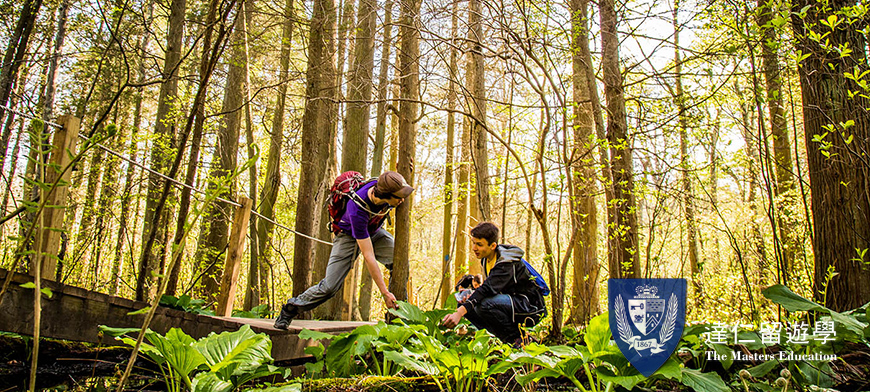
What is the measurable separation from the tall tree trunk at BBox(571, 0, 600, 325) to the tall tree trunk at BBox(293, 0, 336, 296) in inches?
128

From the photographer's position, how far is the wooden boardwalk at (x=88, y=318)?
304 centimetres

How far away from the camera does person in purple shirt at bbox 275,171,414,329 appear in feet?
11.8

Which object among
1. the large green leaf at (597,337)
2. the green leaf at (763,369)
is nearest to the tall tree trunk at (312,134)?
the large green leaf at (597,337)

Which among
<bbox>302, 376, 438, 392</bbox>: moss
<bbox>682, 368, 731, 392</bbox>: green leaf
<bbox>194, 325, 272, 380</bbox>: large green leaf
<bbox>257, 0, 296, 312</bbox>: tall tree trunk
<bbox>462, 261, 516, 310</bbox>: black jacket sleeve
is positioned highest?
<bbox>257, 0, 296, 312</bbox>: tall tree trunk

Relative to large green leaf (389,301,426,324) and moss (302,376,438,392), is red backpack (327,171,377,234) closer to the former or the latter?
large green leaf (389,301,426,324)

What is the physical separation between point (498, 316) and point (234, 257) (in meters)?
2.70

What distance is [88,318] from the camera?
3416 mm

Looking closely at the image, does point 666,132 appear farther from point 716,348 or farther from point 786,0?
point 716,348

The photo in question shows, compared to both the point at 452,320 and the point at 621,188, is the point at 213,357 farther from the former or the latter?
the point at 621,188

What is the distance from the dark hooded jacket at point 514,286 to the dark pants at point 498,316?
36 millimetres

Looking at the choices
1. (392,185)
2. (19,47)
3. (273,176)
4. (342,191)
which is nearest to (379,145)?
(273,176)

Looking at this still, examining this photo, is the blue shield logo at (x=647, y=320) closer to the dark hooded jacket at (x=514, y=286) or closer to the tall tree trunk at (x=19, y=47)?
the dark hooded jacket at (x=514, y=286)

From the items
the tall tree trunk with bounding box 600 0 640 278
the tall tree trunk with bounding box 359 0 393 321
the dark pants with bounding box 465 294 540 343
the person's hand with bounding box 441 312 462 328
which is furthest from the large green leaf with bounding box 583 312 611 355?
the tall tree trunk with bounding box 359 0 393 321

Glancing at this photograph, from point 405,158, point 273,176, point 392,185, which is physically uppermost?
point 273,176
